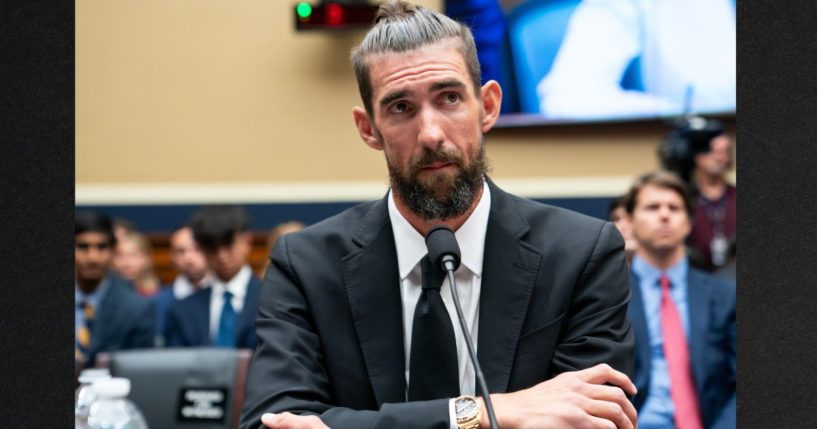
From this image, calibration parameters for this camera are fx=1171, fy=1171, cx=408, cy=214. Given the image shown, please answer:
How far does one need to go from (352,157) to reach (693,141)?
3.07 m

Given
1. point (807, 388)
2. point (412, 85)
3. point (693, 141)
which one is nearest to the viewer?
point (807, 388)

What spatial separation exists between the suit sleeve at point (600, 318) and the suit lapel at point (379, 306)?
255 millimetres

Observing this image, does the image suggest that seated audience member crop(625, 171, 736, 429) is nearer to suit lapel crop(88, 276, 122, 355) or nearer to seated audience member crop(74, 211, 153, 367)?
seated audience member crop(74, 211, 153, 367)

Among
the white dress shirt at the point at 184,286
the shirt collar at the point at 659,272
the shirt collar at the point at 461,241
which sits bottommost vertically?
the white dress shirt at the point at 184,286

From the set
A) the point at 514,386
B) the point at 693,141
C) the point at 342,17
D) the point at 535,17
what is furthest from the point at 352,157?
the point at 514,386

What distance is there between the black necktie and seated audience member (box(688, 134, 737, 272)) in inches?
136

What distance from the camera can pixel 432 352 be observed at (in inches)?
70.9

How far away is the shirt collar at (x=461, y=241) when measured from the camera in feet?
6.28

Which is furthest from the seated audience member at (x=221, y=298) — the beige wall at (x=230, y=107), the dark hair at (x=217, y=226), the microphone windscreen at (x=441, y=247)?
the microphone windscreen at (x=441, y=247)

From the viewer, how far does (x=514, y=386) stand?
1827mm

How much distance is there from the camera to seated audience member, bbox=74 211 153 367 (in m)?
4.96

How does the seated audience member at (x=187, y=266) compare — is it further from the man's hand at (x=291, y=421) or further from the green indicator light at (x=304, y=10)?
the man's hand at (x=291, y=421)

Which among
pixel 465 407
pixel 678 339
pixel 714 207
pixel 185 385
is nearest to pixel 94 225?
pixel 185 385
